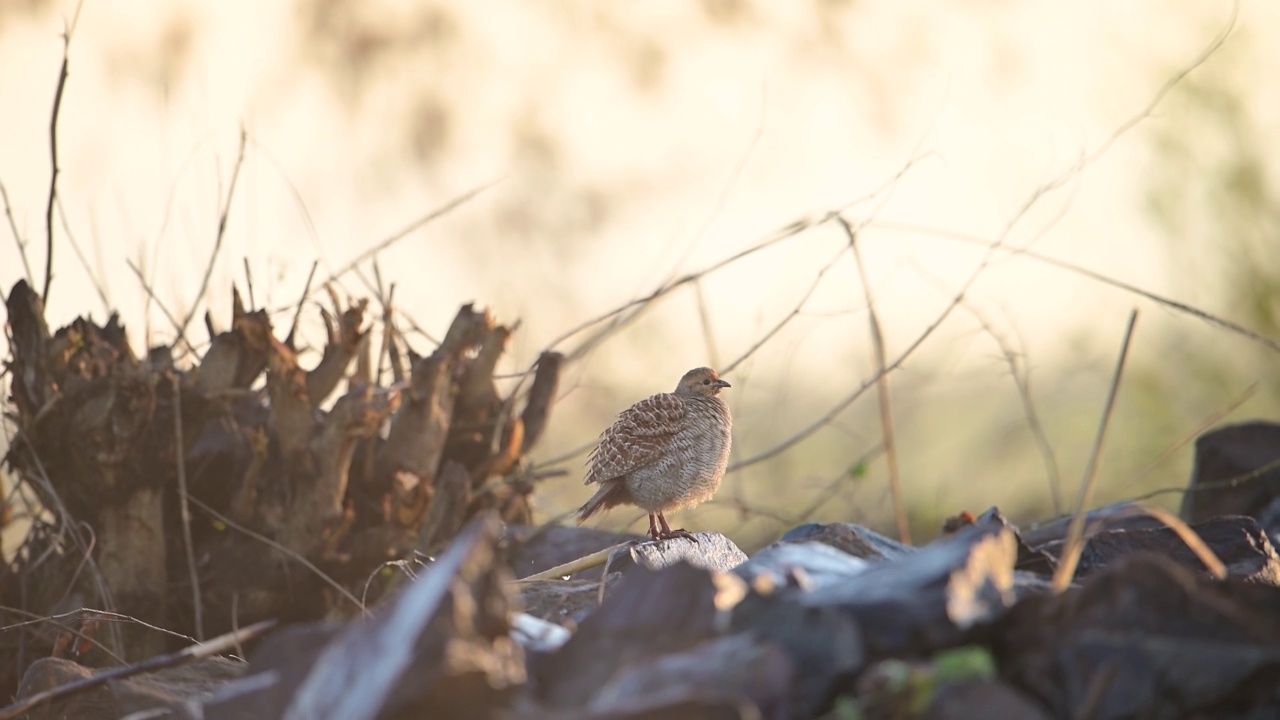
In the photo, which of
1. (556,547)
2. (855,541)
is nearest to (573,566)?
(855,541)

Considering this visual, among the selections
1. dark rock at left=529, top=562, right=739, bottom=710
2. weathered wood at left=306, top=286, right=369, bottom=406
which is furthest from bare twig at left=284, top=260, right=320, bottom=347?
dark rock at left=529, top=562, right=739, bottom=710

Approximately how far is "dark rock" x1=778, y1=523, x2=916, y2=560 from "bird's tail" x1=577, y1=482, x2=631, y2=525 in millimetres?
1388

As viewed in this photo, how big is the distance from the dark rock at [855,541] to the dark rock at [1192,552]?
661mm

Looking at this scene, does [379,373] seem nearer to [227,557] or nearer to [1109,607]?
[227,557]

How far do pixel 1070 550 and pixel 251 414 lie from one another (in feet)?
15.8

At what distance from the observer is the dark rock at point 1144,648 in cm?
220

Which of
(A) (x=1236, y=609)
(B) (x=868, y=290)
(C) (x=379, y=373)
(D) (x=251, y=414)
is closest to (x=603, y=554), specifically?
(B) (x=868, y=290)

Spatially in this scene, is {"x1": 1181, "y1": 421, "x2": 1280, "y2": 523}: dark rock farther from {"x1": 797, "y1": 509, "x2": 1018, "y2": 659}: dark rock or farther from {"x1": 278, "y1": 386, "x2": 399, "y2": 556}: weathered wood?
{"x1": 797, "y1": 509, "x2": 1018, "y2": 659}: dark rock

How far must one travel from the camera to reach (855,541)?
3715 mm

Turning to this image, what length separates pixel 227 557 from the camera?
19.6ft

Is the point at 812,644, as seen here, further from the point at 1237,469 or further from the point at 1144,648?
the point at 1237,469

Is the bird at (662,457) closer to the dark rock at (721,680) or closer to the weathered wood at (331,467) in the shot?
the weathered wood at (331,467)

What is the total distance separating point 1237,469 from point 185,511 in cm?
520

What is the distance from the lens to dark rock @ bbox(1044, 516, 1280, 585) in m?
3.96
